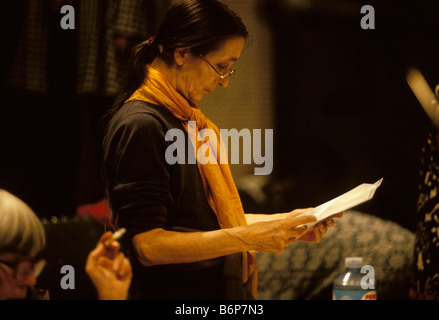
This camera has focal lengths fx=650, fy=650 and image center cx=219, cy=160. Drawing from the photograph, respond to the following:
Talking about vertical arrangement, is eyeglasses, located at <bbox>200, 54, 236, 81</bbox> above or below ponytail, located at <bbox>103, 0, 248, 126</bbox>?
below

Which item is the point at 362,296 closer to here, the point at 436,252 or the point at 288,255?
the point at 436,252

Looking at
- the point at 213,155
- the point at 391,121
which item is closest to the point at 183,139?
the point at 213,155

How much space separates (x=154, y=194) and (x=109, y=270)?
0.33 m

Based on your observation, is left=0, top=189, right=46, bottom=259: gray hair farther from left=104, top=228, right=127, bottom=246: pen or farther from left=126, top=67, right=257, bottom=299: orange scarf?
left=126, top=67, right=257, bottom=299: orange scarf

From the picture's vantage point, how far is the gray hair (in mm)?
2045

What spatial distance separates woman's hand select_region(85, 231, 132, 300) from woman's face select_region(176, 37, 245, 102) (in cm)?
50

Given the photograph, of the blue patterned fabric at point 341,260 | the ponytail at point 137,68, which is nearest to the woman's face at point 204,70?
the ponytail at point 137,68

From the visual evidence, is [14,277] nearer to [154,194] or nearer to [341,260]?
[154,194]

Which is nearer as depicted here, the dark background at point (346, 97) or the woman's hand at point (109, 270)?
the woman's hand at point (109, 270)

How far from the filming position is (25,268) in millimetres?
2059

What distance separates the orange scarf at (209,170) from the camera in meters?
1.89

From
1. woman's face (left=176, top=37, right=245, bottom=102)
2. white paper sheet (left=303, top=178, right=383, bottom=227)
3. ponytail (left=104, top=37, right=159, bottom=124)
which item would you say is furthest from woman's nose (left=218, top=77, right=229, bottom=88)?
white paper sheet (left=303, top=178, right=383, bottom=227)

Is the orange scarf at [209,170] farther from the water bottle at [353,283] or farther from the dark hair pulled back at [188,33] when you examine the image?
the water bottle at [353,283]

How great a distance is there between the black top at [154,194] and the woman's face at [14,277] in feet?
1.19
